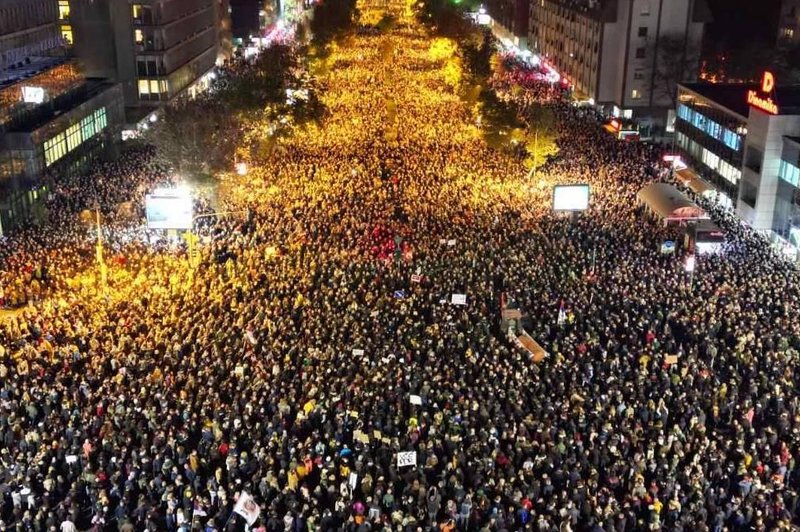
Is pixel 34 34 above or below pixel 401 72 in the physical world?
above

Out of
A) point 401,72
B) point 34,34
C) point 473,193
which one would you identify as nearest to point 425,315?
point 473,193

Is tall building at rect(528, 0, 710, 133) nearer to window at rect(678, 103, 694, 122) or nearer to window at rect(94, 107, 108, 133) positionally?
window at rect(678, 103, 694, 122)

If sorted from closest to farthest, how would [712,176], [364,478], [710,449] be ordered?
[364,478]
[710,449]
[712,176]

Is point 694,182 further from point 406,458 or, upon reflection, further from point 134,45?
point 134,45

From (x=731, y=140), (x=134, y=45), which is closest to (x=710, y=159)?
(x=731, y=140)

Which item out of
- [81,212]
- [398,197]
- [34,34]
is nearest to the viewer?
[81,212]

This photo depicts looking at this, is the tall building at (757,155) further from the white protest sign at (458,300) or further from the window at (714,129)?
the white protest sign at (458,300)

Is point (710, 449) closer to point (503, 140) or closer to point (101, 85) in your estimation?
point (503, 140)
